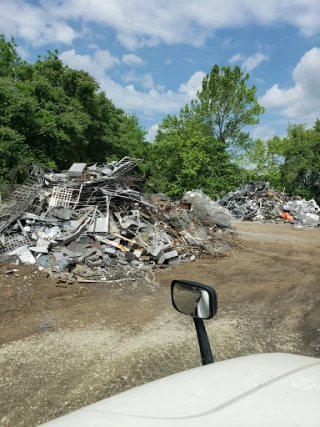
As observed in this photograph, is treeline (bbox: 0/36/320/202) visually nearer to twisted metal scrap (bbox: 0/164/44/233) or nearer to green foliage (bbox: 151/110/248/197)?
green foliage (bbox: 151/110/248/197)

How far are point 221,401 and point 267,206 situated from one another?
75.8 ft

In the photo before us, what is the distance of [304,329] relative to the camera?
4.70m

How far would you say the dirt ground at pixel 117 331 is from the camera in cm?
323

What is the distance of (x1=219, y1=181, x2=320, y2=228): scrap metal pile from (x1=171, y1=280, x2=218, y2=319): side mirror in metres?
18.7

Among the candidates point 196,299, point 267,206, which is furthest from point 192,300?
point 267,206

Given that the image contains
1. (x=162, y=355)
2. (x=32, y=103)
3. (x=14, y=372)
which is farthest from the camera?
(x=32, y=103)

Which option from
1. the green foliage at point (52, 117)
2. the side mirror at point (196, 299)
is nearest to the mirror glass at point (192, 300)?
the side mirror at point (196, 299)

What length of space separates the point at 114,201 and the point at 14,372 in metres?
6.79

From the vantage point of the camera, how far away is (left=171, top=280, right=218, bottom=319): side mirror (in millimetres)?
1992

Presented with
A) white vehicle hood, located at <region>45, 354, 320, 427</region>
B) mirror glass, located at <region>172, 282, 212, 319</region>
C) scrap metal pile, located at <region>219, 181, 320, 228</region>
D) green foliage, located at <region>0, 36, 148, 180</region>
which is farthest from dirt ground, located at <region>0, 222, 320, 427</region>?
scrap metal pile, located at <region>219, 181, 320, 228</region>

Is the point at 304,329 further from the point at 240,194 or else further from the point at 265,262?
the point at 240,194

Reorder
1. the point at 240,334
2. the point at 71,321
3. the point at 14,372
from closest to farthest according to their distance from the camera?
the point at 14,372
the point at 240,334
the point at 71,321

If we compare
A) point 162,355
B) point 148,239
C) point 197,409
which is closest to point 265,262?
point 148,239

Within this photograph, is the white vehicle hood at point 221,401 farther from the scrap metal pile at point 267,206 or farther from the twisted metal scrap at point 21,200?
the scrap metal pile at point 267,206
